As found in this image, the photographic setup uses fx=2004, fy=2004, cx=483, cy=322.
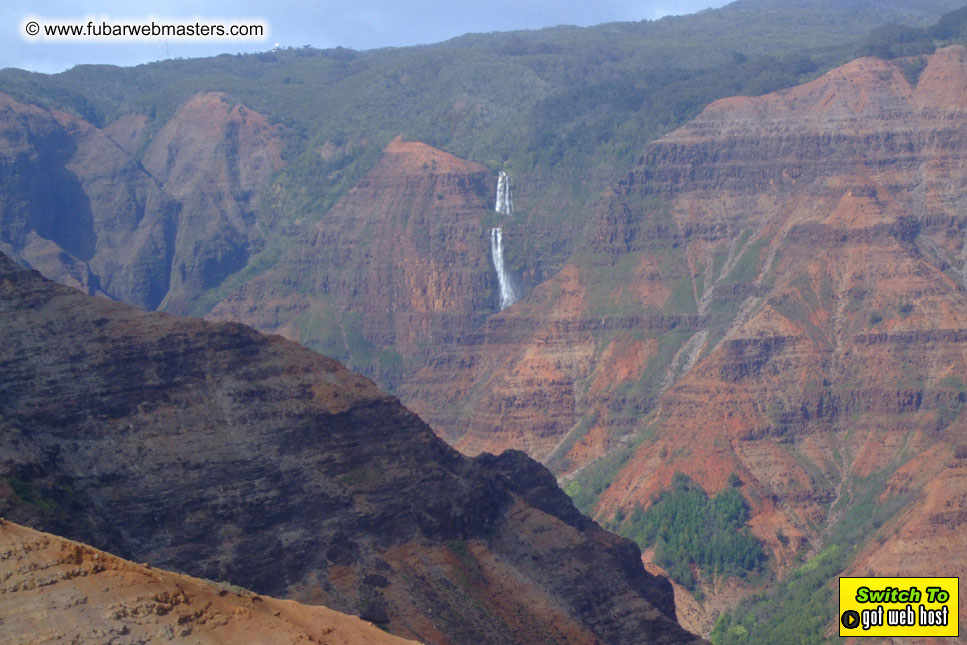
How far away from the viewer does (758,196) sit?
19038 cm

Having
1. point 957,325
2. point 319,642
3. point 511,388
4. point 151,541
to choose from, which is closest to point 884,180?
point 957,325

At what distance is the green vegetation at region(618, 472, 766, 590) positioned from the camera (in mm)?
147625

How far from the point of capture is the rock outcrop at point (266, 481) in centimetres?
8381

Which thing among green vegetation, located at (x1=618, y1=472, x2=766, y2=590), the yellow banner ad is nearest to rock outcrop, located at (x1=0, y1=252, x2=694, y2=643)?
the yellow banner ad

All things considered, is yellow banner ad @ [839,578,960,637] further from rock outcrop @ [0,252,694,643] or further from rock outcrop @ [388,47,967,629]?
rock outcrop @ [388,47,967,629]

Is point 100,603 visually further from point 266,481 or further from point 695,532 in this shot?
point 695,532

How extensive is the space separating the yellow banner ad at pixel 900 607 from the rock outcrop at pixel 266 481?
1327 centimetres

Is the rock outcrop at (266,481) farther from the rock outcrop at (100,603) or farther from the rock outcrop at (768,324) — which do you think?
the rock outcrop at (768,324)

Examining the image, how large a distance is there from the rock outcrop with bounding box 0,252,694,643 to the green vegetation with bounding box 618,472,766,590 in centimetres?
5120

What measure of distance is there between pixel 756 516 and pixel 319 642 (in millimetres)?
100109

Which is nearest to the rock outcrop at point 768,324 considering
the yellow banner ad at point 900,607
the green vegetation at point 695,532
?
the green vegetation at point 695,532

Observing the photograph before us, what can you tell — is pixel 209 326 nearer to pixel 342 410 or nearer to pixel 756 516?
pixel 342 410

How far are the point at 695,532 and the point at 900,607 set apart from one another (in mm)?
49180

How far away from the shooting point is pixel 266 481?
87.0m
